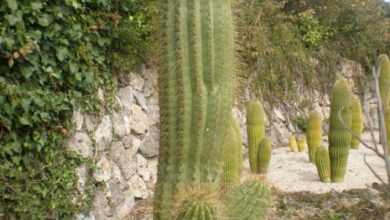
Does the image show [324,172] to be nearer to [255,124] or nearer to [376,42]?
[255,124]

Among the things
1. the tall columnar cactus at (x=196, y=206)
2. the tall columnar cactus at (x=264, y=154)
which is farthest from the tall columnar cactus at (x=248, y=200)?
the tall columnar cactus at (x=264, y=154)

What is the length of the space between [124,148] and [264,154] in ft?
5.85

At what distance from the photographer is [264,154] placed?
5.45 meters

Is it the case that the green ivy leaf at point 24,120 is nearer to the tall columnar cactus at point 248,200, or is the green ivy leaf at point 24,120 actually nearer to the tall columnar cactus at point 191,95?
the tall columnar cactus at point 191,95

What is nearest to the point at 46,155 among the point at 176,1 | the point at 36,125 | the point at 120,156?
the point at 36,125

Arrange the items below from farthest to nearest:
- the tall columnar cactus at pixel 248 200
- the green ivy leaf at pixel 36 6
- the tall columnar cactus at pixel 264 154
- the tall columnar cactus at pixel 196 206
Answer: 1. the tall columnar cactus at pixel 264 154
2. the green ivy leaf at pixel 36 6
3. the tall columnar cactus at pixel 248 200
4. the tall columnar cactus at pixel 196 206

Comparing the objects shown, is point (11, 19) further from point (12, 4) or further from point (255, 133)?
point (255, 133)

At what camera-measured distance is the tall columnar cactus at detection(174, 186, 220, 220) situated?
2.11 metres

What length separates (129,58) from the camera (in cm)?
447

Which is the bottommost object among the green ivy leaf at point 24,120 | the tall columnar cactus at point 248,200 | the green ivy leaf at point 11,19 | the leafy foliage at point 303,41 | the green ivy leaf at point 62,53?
the tall columnar cactus at point 248,200

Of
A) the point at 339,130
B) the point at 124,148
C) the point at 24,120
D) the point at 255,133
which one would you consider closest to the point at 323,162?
the point at 339,130

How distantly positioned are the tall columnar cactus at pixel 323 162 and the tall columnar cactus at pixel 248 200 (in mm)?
2973

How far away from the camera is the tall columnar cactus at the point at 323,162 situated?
5504mm

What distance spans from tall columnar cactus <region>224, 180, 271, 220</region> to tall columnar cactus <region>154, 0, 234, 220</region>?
181mm
